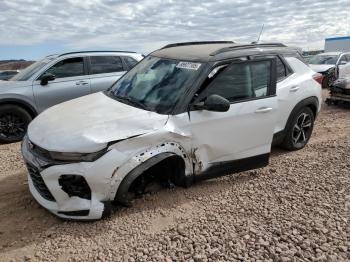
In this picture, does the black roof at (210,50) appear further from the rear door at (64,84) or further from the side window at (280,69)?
the rear door at (64,84)

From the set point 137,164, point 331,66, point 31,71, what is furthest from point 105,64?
point 331,66

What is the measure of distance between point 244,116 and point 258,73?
2.24 feet

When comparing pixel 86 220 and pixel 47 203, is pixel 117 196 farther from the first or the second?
pixel 47 203

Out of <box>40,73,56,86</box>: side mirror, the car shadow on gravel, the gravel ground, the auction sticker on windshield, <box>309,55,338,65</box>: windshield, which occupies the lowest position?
the gravel ground

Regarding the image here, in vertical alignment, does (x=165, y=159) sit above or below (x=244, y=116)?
below

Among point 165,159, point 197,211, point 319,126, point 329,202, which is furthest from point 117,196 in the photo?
point 319,126

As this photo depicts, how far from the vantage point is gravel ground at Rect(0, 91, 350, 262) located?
3.40 meters

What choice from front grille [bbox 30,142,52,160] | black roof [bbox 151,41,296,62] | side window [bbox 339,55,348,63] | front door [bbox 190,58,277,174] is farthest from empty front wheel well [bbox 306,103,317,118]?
side window [bbox 339,55,348,63]

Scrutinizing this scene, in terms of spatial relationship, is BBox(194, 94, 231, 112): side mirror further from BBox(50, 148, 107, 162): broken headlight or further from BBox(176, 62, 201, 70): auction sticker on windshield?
BBox(50, 148, 107, 162): broken headlight

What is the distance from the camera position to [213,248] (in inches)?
136

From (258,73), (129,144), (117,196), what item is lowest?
(117,196)

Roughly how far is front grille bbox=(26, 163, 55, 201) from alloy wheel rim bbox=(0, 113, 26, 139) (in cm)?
384

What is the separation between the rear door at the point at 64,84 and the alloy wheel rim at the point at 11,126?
0.51 metres

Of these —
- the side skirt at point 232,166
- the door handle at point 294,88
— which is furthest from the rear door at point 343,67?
the side skirt at point 232,166
